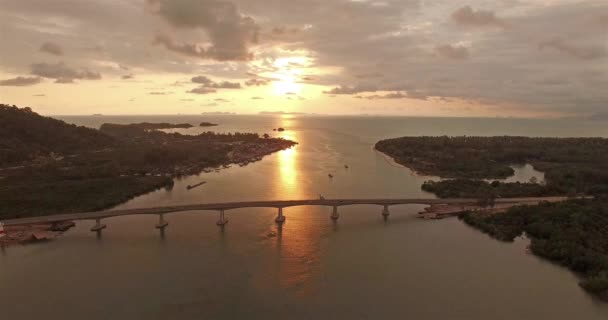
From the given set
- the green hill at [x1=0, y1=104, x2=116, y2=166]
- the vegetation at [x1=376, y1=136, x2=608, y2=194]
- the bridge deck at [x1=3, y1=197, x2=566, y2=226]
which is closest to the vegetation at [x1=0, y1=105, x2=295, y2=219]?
the green hill at [x1=0, y1=104, x2=116, y2=166]

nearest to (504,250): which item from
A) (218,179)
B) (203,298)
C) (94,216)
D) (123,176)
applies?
(203,298)

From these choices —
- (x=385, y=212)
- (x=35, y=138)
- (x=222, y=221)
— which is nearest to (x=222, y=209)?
(x=222, y=221)

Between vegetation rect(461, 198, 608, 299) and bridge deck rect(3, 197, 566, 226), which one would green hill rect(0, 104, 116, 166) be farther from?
vegetation rect(461, 198, 608, 299)

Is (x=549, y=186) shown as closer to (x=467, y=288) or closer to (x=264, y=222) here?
(x=467, y=288)

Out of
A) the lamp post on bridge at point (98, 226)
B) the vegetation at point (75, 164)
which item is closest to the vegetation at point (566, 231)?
the lamp post on bridge at point (98, 226)

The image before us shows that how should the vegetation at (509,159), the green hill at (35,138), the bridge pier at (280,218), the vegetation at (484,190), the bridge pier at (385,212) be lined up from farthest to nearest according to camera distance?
the green hill at (35,138) → the vegetation at (509,159) → the vegetation at (484,190) → the bridge pier at (385,212) → the bridge pier at (280,218)

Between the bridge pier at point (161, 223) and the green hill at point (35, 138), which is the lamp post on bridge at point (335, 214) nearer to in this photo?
the bridge pier at point (161, 223)

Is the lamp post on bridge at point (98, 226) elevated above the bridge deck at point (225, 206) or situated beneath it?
situated beneath
